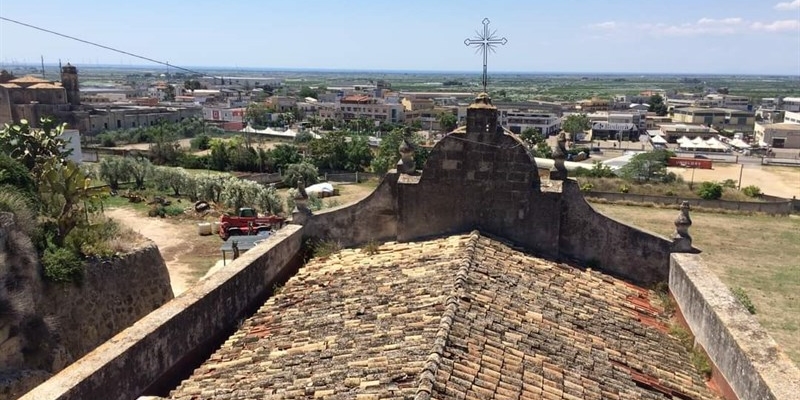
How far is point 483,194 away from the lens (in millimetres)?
9828

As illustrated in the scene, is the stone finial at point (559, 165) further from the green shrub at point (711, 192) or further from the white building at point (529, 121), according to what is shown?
the white building at point (529, 121)

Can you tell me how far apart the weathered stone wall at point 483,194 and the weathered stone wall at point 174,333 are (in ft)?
8.17

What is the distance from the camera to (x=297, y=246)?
10.5 m

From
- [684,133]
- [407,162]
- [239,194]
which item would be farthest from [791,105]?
[407,162]

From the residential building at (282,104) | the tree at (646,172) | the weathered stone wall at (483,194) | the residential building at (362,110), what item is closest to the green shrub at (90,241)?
the weathered stone wall at (483,194)

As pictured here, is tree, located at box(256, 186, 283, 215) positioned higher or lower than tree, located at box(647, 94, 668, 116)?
lower

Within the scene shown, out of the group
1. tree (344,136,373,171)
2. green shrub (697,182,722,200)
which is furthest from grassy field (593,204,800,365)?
tree (344,136,373,171)

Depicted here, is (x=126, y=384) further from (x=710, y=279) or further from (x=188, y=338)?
(x=710, y=279)

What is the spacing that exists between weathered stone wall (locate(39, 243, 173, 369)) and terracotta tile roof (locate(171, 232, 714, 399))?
827 centimetres

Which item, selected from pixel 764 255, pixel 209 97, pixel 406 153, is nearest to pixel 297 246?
pixel 406 153

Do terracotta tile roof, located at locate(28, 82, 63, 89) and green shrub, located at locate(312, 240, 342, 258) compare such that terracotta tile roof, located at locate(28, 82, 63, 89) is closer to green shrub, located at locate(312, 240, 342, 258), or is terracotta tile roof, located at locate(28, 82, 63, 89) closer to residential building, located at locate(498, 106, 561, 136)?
residential building, located at locate(498, 106, 561, 136)

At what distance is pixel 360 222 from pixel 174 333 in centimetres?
428

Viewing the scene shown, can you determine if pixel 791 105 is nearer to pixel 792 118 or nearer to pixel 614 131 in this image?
pixel 792 118

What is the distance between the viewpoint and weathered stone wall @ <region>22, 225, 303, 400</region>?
19.8 ft
